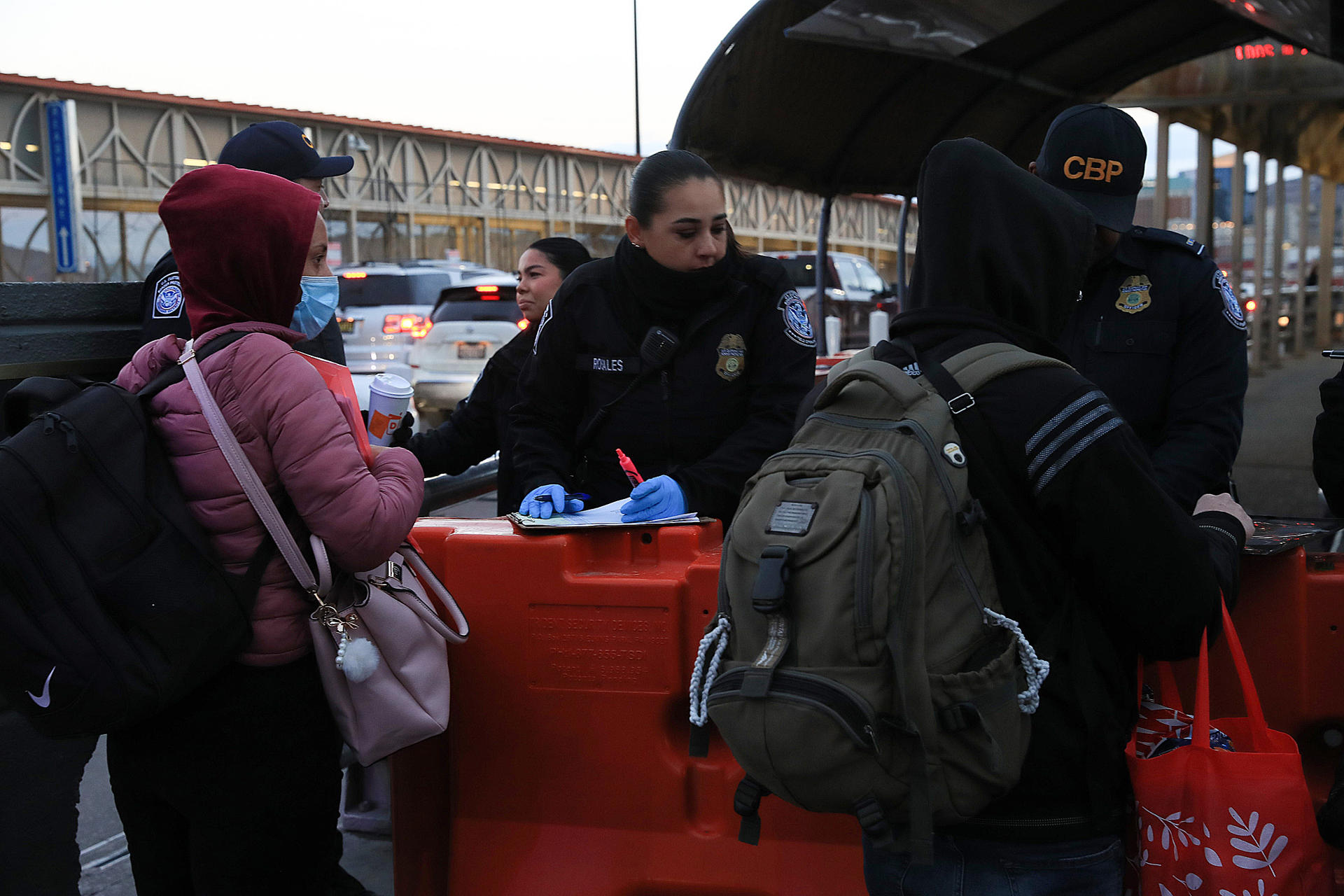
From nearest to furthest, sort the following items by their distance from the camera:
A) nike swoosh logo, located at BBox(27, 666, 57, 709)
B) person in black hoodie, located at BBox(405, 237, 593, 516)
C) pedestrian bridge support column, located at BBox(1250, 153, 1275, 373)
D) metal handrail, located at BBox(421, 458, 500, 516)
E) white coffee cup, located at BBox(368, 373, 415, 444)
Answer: nike swoosh logo, located at BBox(27, 666, 57, 709) < white coffee cup, located at BBox(368, 373, 415, 444) < person in black hoodie, located at BBox(405, 237, 593, 516) < metal handrail, located at BBox(421, 458, 500, 516) < pedestrian bridge support column, located at BBox(1250, 153, 1275, 373)

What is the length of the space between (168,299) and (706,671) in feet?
7.02

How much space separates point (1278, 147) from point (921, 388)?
19.2 metres

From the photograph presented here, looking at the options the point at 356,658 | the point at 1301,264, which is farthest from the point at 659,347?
the point at 1301,264

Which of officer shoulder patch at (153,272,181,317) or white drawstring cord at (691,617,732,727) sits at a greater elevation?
officer shoulder patch at (153,272,181,317)

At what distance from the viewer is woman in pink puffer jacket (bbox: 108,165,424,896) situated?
7.18 ft

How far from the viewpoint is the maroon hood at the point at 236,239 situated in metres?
2.22

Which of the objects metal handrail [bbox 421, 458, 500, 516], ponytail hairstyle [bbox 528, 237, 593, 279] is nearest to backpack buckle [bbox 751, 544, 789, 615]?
metal handrail [bbox 421, 458, 500, 516]

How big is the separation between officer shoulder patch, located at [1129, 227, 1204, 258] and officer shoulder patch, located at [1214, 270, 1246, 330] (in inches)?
3.1

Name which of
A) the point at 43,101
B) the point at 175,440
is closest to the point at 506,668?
the point at 175,440

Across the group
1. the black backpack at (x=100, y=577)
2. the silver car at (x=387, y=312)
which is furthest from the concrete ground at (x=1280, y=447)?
the silver car at (x=387, y=312)

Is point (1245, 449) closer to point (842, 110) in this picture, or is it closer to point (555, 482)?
point (842, 110)

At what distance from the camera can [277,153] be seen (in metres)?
3.55

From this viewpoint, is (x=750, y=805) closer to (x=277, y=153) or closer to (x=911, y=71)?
(x=277, y=153)

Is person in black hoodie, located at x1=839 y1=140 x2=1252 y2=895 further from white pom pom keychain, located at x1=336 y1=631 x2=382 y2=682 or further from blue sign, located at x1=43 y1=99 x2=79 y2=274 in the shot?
blue sign, located at x1=43 y1=99 x2=79 y2=274
